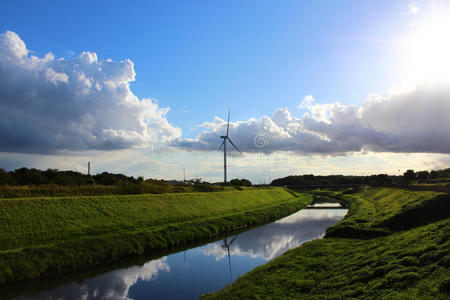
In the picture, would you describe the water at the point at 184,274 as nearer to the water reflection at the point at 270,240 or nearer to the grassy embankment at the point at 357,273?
the water reflection at the point at 270,240

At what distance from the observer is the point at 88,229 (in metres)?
27.4

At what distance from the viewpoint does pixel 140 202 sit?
124ft

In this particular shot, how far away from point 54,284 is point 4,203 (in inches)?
443

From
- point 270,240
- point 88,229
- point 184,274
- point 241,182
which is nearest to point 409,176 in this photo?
point 241,182

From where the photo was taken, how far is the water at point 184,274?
1819cm

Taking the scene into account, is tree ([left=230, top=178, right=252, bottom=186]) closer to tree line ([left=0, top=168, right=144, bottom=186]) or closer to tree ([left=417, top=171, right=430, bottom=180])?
tree line ([left=0, top=168, right=144, bottom=186])

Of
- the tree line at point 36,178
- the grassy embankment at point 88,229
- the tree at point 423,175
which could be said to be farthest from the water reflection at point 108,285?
the tree at point 423,175

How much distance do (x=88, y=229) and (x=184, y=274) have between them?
1094 centimetres

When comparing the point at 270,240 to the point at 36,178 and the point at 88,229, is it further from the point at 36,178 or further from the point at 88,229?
the point at 36,178

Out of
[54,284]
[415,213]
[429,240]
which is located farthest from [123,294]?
[415,213]

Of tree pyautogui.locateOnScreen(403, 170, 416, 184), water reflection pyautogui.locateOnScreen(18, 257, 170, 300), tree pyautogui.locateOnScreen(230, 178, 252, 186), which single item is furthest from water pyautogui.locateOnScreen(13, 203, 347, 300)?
tree pyautogui.locateOnScreen(403, 170, 416, 184)

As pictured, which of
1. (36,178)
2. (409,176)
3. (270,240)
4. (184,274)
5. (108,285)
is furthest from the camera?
(409,176)

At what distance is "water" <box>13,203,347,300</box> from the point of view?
18.2 metres

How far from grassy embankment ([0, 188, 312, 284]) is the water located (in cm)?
252
